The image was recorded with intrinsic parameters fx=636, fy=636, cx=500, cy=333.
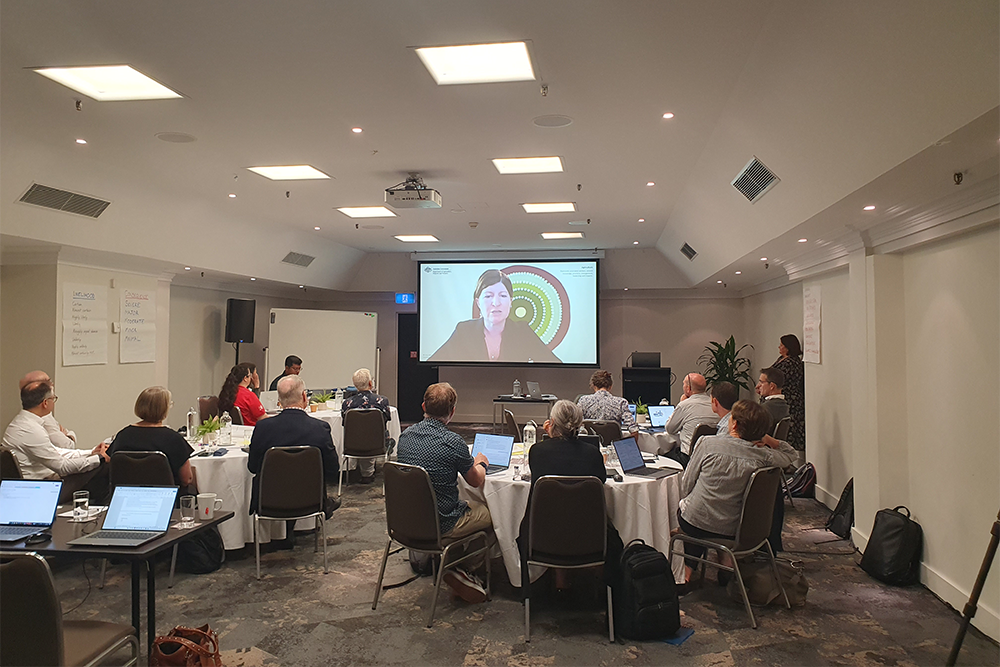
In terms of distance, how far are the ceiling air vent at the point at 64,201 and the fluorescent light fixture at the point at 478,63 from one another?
378 cm

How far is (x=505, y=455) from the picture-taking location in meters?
4.43

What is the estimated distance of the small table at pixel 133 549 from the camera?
2.75 meters

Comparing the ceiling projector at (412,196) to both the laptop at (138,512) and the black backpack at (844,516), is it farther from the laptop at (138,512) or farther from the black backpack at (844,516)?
the black backpack at (844,516)

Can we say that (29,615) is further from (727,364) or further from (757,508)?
(727,364)

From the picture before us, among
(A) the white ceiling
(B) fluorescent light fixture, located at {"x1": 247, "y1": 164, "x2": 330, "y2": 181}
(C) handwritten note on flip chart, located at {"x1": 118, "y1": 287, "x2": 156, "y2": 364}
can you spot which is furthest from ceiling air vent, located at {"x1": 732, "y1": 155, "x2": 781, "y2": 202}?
(C) handwritten note on flip chart, located at {"x1": 118, "y1": 287, "x2": 156, "y2": 364}

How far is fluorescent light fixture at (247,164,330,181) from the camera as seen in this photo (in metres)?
5.78

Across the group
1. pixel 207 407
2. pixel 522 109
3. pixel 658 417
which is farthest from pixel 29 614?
pixel 658 417

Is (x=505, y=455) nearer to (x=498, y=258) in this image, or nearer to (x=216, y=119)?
(x=216, y=119)

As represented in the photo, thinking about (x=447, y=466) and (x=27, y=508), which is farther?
(x=447, y=466)

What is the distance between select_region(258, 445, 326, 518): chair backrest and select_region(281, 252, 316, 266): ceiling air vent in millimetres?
5891

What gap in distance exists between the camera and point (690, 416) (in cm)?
574

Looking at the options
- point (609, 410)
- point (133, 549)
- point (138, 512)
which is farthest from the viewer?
point (609, 410)

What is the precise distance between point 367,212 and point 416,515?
16.4ft

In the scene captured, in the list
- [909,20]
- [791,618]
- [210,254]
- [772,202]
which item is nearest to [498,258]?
[210,254]
